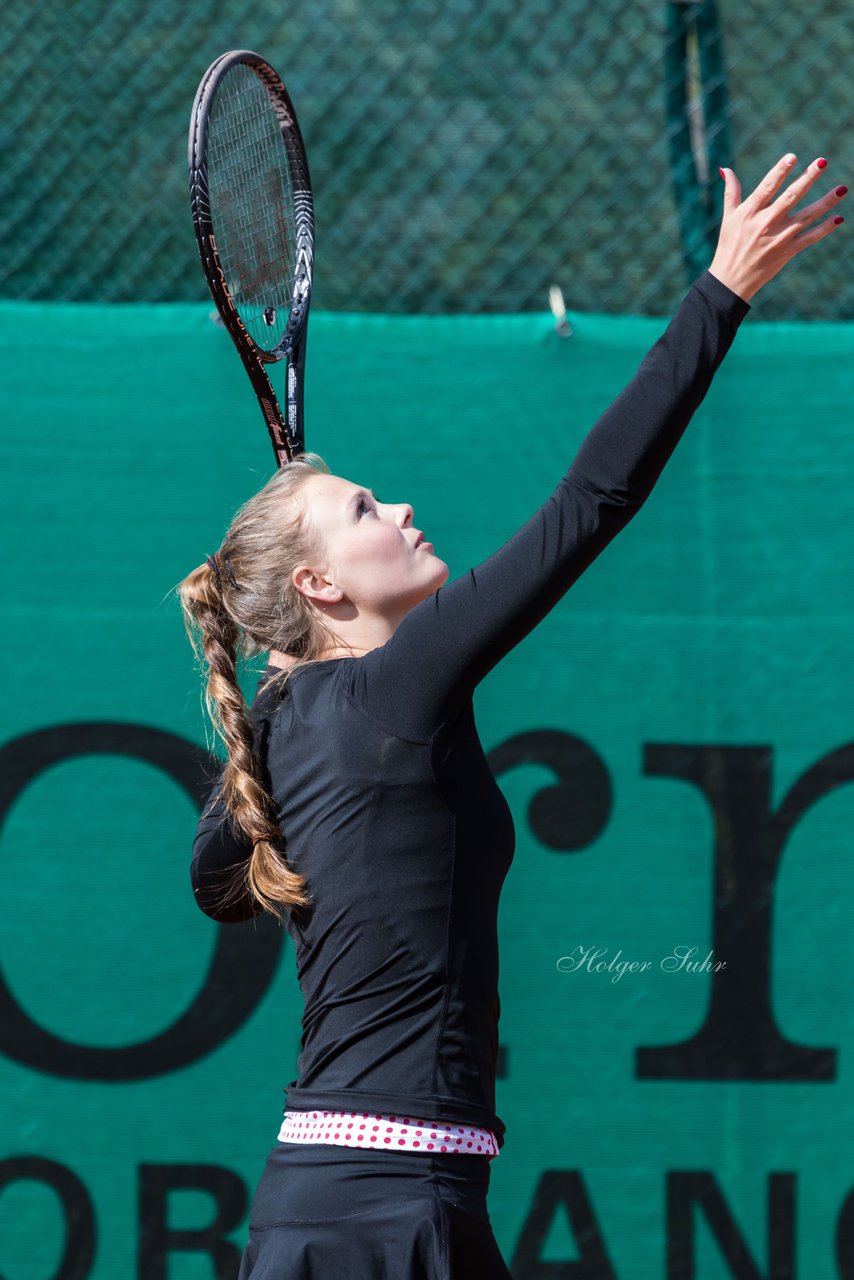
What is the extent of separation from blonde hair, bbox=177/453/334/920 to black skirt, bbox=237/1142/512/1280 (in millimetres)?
264

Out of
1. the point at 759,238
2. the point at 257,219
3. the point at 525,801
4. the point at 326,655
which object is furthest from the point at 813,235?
the point at 525,801

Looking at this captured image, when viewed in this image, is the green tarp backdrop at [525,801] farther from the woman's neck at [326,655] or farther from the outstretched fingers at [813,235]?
the outstretched fingers at [813,235]

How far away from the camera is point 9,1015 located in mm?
2643

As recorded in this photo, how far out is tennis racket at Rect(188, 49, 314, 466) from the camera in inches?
75.7

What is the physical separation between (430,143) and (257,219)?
753 mm

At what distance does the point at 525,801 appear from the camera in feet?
8.79

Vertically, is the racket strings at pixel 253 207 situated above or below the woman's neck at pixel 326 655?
above

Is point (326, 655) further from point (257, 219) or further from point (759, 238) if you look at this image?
point (257, 219)

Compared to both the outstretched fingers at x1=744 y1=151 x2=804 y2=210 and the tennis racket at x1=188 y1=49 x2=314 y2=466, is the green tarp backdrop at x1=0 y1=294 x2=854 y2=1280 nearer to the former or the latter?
the tennis racket at x1=188 y1=49 x2=314 y2=466

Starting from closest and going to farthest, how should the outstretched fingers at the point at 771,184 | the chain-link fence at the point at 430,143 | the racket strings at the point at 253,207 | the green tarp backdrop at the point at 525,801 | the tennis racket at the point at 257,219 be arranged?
the outstretched fingers at the point at 771,184
the tennis racket at the point at 257,219
the racket strings at the point at 253,207
the green tarp backdrop at the point at 525,801
the chain-link fence at the point at 430,143

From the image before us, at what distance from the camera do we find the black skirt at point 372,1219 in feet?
4.53

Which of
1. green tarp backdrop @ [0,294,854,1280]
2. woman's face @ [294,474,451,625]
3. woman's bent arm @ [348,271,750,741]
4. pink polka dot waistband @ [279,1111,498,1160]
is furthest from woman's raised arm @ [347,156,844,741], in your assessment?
green tarp backdrop @ [0,294,854,1280]

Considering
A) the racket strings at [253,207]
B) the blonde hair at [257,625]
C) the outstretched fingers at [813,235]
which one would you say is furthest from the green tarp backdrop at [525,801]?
the outstretched fingers at [813,235]

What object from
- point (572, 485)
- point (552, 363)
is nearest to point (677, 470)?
point (552, 363)
